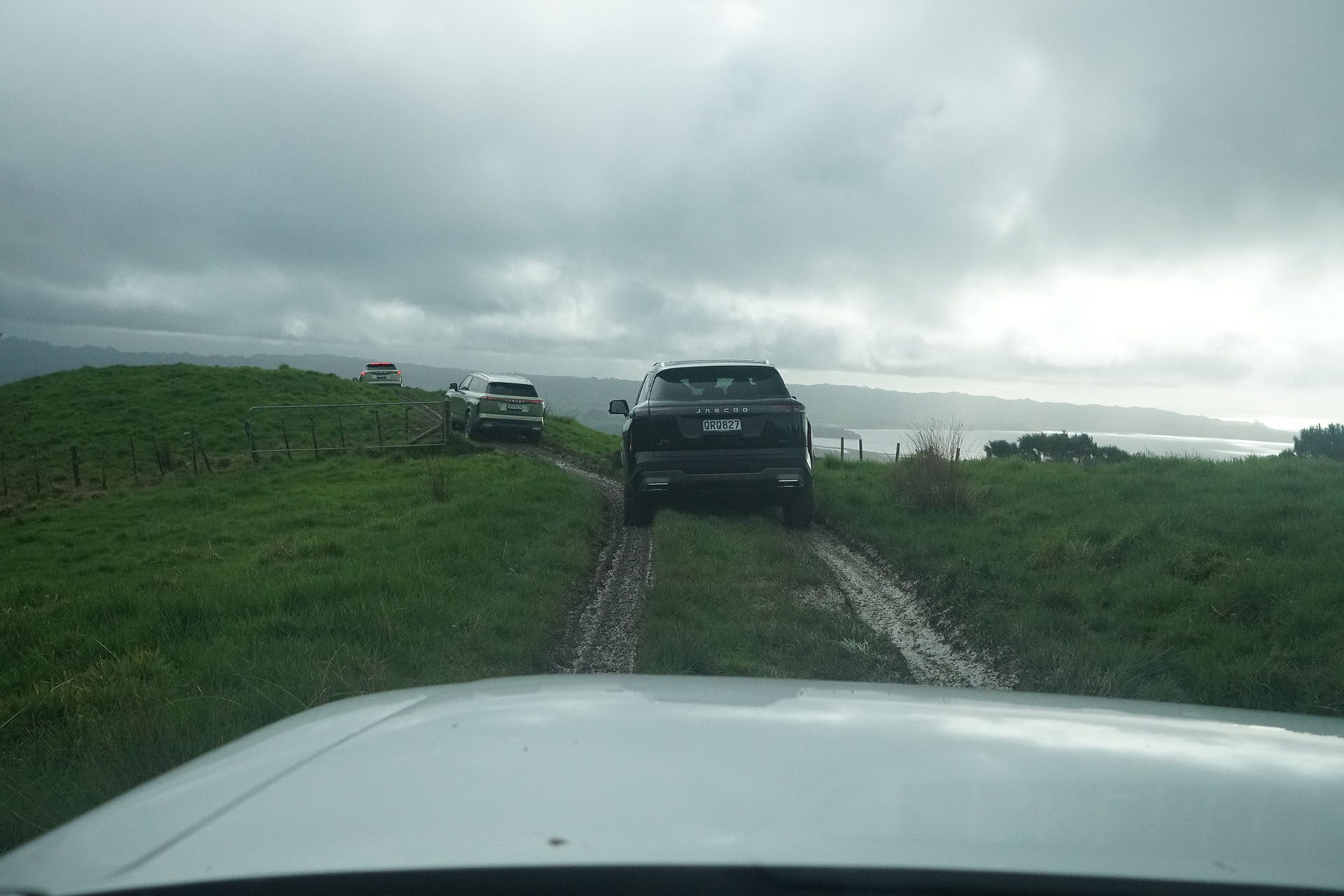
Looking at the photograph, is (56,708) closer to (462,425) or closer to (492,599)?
(492,599)

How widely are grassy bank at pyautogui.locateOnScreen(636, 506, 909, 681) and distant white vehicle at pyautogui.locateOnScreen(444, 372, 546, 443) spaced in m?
16.6

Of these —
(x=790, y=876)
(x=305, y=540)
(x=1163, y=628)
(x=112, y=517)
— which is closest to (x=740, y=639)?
(x=1163, y=628)

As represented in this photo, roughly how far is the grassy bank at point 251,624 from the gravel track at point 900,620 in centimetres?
237

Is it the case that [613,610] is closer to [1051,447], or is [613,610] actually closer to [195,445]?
[1051,447]

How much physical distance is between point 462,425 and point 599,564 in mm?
20155

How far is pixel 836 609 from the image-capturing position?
6.96 metres

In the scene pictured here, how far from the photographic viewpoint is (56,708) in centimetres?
468

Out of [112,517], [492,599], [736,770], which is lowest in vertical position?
[112,517]

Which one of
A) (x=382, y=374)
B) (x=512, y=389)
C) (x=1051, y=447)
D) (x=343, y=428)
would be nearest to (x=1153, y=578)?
(x=1051, y=447)

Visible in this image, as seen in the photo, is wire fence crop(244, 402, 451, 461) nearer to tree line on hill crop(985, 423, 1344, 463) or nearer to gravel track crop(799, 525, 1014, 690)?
tree line on hill crop(985, 423, 1344, 463)

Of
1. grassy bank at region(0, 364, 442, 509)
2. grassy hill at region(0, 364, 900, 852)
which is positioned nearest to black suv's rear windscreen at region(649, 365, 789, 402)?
grassy hill at region(0, 364, 900, 852)

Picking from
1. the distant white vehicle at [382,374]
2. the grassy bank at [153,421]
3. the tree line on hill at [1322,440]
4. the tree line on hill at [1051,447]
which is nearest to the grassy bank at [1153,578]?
the tree line on hill at [1322,440]

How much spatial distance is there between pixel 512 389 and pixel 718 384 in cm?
1611

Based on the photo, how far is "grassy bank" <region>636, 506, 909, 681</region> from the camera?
17.7 ft
